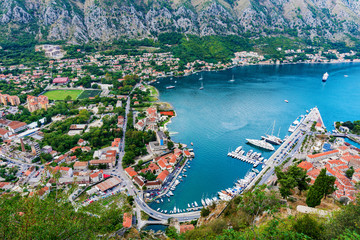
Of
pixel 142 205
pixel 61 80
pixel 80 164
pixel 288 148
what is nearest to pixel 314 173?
pixel 288 148

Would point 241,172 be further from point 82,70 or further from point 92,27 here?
point 92,27

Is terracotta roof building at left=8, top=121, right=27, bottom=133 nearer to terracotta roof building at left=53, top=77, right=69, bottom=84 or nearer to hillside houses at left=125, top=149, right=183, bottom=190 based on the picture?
hillside houses at left=125, top=149, right=183, bottom=190

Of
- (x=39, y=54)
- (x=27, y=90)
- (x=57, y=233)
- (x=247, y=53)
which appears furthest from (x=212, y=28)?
(x=57, y=233)

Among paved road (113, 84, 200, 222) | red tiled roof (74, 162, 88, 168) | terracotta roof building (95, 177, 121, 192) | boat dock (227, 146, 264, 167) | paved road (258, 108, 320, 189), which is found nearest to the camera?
paved road (113, 84, 200, 222)

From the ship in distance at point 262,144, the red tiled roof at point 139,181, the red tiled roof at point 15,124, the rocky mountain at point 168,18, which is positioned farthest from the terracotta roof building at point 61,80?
the ship in distance at point 262,144

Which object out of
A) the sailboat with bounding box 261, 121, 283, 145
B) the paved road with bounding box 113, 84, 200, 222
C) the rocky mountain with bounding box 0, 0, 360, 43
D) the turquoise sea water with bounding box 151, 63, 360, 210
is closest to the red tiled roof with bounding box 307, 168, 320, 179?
the turquoise sea water with bounding box 151, 63, 360, 210

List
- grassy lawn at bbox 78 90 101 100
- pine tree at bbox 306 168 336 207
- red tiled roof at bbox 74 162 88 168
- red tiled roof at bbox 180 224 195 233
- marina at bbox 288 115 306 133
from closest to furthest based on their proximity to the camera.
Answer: pine tree at bbox 306 168 336 207 < red tiled roof at bbox 180 224 195 233 < red tiled roof at bbox 74 162 88 168 < marina at bbox 288 115 306 133 < grassy lawn at bbox 78 90 101 100

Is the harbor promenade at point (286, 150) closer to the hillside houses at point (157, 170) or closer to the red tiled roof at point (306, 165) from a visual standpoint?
the red tiled roof at point (306, 165)
